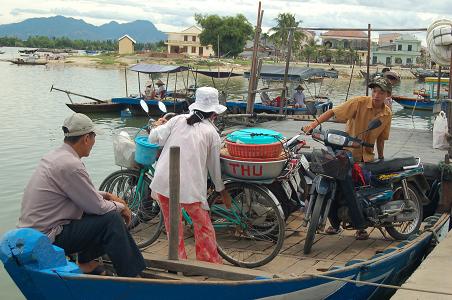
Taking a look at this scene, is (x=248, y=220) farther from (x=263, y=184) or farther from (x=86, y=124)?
(x=86, y=124)

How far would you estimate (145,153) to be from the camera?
17.3 feet

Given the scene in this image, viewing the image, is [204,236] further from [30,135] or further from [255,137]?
[30,135]

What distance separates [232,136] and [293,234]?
1314 mm

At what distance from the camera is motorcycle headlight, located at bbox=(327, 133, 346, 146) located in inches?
193

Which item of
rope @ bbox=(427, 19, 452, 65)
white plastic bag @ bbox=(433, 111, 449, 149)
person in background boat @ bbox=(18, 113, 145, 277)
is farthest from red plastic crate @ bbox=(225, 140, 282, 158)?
rope @ bbox=(427, 19, 452, 65)

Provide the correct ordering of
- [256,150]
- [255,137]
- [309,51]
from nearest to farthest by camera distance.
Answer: [256,150]
[255,137]
[309,51]

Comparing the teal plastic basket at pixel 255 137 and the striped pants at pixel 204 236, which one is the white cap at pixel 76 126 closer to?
the striped pants at pixel 204 236

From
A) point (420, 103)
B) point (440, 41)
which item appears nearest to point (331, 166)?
point (440, 41)

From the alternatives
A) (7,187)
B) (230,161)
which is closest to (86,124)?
(230,161)

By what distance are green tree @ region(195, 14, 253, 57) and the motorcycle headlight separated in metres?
72.4

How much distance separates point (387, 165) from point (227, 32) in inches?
2869

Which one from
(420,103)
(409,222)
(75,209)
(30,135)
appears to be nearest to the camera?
(75,209)

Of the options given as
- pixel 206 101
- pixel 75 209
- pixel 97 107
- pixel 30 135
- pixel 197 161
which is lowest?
pixel 30 135

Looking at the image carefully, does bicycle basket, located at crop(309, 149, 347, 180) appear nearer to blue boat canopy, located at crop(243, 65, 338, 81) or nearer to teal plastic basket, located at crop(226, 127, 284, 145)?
teal plastic basket, located at crop(226, 127, 284, 145)
